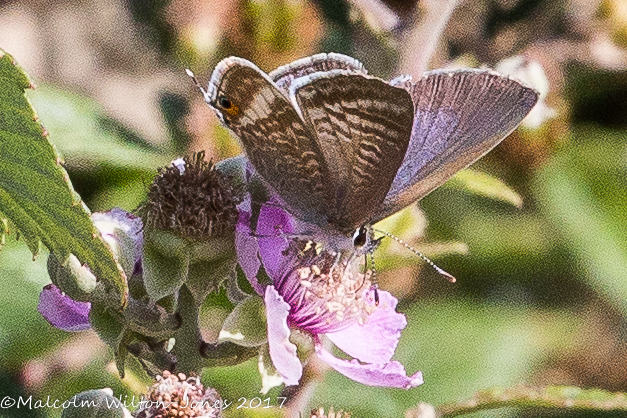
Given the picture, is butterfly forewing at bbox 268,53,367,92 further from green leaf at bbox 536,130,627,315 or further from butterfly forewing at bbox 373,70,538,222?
green leaf at bbox 536,130,627,315

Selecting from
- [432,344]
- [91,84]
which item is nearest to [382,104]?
[432,344]

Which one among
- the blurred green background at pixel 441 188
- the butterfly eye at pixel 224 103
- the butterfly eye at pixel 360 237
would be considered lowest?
the blurred green background at pixel 441 188

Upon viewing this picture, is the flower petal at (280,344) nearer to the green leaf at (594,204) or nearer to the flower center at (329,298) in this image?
the flower center at (329,298)

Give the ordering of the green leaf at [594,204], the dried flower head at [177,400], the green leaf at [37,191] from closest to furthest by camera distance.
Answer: the green leaf at [37,191] < the dried flower head at [177,400] < the green leaf at [594,204]

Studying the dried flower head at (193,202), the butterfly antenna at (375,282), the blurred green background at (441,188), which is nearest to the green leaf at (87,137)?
the blurred green background at (441,188)

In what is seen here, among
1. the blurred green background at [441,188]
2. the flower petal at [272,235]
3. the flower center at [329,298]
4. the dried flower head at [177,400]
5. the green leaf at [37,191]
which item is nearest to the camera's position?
the green leaf at [37,191]

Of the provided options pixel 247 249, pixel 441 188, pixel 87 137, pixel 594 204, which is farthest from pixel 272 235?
pixel 594 204

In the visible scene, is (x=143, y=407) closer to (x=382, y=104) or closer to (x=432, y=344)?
(x=382, y=104)
